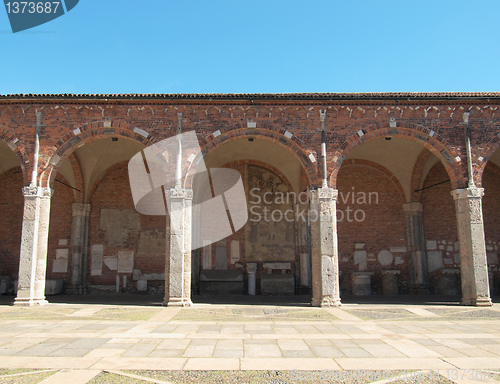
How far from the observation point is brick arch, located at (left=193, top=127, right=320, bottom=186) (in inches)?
421

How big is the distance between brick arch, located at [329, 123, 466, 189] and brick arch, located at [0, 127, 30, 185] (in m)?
8.31

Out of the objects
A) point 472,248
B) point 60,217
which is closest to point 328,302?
point 472,248

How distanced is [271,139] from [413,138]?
3.98m

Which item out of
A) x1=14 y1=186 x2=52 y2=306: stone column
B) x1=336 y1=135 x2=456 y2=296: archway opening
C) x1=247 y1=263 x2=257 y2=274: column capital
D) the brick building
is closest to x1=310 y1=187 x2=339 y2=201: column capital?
the brick building

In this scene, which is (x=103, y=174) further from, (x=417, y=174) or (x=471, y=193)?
(x=471, y=193)

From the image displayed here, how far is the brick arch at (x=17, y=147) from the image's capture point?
10.6 metres

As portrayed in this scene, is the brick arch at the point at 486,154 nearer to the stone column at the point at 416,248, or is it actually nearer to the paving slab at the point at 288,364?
the stone column at the point at 416,248

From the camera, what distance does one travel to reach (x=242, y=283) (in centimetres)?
1410

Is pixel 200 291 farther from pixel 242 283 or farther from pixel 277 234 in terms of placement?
pixel 277 234

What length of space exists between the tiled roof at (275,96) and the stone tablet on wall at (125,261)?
6.31m

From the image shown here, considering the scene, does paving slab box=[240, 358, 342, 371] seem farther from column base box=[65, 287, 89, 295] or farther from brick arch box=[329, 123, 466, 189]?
column base box=[65, 287, 89, 295]

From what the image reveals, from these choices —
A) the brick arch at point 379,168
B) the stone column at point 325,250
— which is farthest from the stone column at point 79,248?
the brick arch at point 379,168

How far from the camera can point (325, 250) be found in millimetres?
10273

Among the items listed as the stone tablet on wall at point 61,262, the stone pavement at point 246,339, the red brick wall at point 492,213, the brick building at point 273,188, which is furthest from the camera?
the stone tablet on wall at point 61,262
